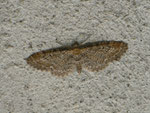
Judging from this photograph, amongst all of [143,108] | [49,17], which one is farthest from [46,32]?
[143,108]

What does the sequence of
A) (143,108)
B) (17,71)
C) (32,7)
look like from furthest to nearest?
1. (143,108)
2. (17,71)
3. (32,7)

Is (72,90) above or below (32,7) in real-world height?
below

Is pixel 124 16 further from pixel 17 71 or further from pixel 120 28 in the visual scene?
pixel 17 71

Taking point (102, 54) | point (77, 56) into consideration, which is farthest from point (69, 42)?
point (102, 54)

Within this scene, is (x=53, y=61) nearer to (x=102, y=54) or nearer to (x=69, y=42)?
(x=69, y=42)
